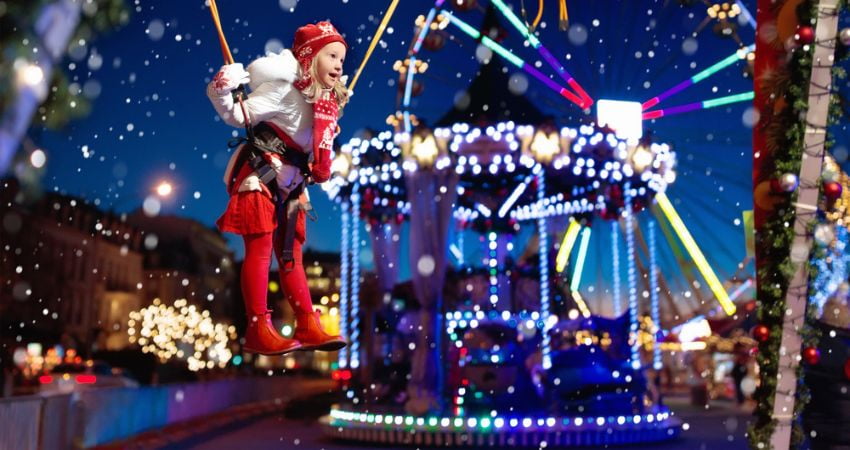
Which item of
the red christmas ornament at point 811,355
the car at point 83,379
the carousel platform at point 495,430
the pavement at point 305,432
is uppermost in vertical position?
the red christmas ornament at point 811,355

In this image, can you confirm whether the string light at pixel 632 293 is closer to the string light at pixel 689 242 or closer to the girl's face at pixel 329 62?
the string light at pixel 689 242

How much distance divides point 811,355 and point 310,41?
3.36m

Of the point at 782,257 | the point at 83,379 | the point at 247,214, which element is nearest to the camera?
the point at 247,214

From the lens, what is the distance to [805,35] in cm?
481

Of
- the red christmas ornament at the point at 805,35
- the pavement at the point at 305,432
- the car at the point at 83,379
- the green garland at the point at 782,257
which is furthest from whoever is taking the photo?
the car at the point at 83,379

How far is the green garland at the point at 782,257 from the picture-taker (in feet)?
16.1

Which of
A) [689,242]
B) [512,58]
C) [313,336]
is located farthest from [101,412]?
[689,242]

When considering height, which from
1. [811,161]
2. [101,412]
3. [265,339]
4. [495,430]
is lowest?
[495,430]

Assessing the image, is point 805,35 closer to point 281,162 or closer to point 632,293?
point 281,162

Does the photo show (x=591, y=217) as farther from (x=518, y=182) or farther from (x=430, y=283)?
(x=430, y=283)

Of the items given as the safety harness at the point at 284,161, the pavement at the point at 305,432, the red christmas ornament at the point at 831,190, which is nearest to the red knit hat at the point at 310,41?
the safety harness at the point at 284,161

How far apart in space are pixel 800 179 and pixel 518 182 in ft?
42.4

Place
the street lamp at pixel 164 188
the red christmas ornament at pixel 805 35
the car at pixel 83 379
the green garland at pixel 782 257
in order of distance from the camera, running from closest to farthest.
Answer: the street lamp at pixel 164 188 < the red christmas ornament at pixel 805 35 < the green garland at pixel 782 257 < the car at pixel 83 379

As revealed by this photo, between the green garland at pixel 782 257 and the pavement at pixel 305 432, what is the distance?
590 centimetres
